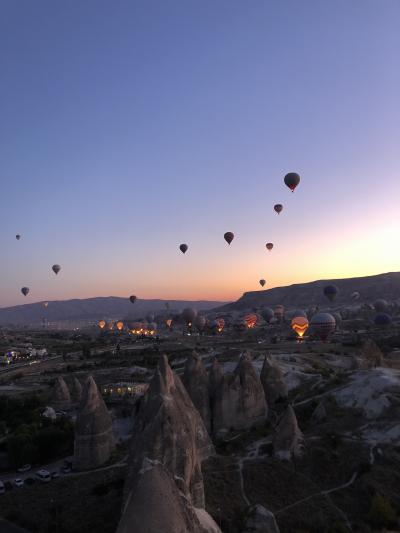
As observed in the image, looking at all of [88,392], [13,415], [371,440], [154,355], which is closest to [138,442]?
[88,392]

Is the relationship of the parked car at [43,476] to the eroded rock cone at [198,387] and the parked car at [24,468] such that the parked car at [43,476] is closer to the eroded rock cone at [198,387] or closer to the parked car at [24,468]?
the parked car at [24,468]

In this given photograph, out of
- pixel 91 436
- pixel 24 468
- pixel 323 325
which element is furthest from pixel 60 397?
pixel 323 325

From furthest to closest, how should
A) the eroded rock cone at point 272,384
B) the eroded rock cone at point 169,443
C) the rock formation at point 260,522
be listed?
the eroded rock cone at point 272,384 → the eroded rock cone at point 169,443 → the rock formation at point 260,522

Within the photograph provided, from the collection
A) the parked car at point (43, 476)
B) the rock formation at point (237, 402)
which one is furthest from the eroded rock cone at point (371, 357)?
the parked car at point (43, 476)

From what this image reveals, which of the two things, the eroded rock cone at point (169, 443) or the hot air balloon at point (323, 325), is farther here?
the hot air balloon at point (323, 325)

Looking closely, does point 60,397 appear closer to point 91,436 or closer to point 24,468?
point 24,468

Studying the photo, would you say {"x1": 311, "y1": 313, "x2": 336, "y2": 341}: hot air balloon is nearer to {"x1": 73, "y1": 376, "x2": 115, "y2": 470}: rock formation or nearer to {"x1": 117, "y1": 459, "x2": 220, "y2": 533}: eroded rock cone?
{"x1": 73, "y1": 376, "x2": 115, "y2": 470}: rock formation
